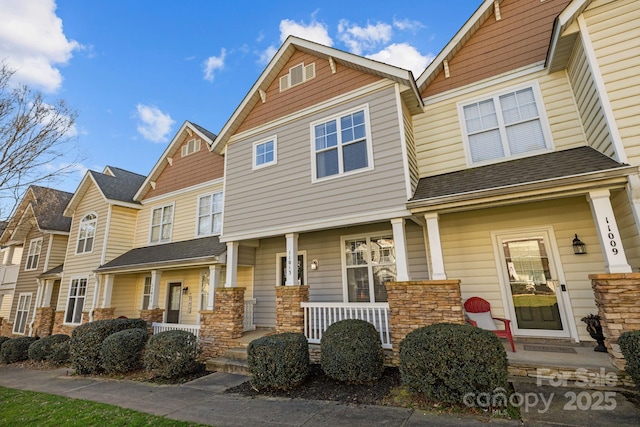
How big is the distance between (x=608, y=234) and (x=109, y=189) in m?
17.9

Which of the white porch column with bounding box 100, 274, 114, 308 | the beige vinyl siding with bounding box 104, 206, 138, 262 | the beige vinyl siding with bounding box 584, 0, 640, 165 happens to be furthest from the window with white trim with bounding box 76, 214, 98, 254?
the beige vinyl siding with bounding box 584, 0, 640, 165

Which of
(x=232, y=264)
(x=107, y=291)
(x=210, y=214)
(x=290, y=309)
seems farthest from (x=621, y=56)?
(x=107, y=291)

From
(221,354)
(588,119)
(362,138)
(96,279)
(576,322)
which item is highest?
(362,138)

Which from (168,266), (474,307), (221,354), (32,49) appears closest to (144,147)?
(32,49)

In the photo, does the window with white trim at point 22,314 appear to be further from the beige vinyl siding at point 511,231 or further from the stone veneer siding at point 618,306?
the stone veneer siding at point 618,306

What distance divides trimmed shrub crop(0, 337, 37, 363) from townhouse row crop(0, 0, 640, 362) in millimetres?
5685

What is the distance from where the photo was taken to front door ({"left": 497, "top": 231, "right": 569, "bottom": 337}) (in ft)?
20.7

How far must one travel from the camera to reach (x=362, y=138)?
7582 millimetres

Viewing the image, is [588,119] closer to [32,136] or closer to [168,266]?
[168,266]

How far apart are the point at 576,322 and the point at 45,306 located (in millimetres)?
22486

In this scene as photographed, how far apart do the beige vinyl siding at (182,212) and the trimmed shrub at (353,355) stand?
838 cm

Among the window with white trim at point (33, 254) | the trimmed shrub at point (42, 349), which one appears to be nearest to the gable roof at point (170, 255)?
the trimmed shrub at point (42, 349)

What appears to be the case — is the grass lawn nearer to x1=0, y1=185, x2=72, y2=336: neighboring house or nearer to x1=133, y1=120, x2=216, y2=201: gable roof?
x1=133, y1=120, x2=216, y2=201: gable roof

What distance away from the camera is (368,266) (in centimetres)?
862
